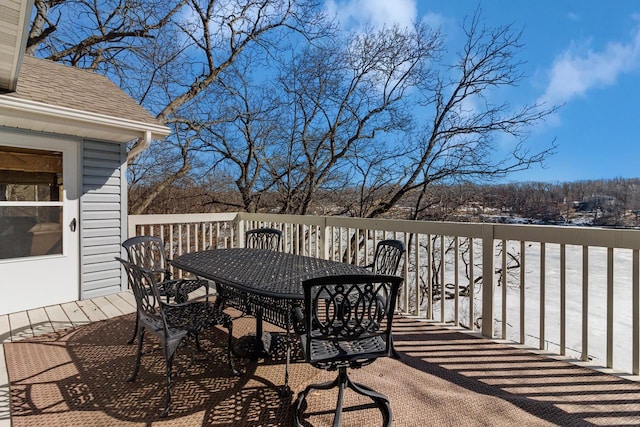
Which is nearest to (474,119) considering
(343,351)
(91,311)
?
(343,351)

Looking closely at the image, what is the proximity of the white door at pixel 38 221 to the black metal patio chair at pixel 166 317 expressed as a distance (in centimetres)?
236

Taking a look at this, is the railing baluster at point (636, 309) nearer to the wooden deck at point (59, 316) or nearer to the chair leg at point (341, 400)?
the chair leg at point (341, 400)

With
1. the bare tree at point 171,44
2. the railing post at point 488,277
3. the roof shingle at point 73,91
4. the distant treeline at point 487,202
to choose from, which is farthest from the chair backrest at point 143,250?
the bare tree at point 171,44

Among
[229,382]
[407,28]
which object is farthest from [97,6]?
[229,382]

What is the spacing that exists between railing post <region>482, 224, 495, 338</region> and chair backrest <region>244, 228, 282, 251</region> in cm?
221

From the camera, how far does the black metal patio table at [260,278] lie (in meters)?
2.13

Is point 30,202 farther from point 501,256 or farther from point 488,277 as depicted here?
point 501,256

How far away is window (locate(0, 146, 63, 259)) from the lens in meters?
3.53

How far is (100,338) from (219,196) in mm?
6648

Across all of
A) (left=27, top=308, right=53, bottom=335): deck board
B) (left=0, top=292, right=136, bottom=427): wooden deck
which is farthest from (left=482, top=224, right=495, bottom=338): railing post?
(left=27, top=308, right=53, bottom=335): deck board

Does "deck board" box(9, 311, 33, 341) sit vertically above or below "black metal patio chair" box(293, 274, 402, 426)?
below

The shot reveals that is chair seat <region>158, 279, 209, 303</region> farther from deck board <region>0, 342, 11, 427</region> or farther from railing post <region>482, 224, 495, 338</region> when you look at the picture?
railing post <region>482, 224, 495, 338</region>

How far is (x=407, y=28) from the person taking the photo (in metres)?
8.12

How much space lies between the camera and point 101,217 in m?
4.20
